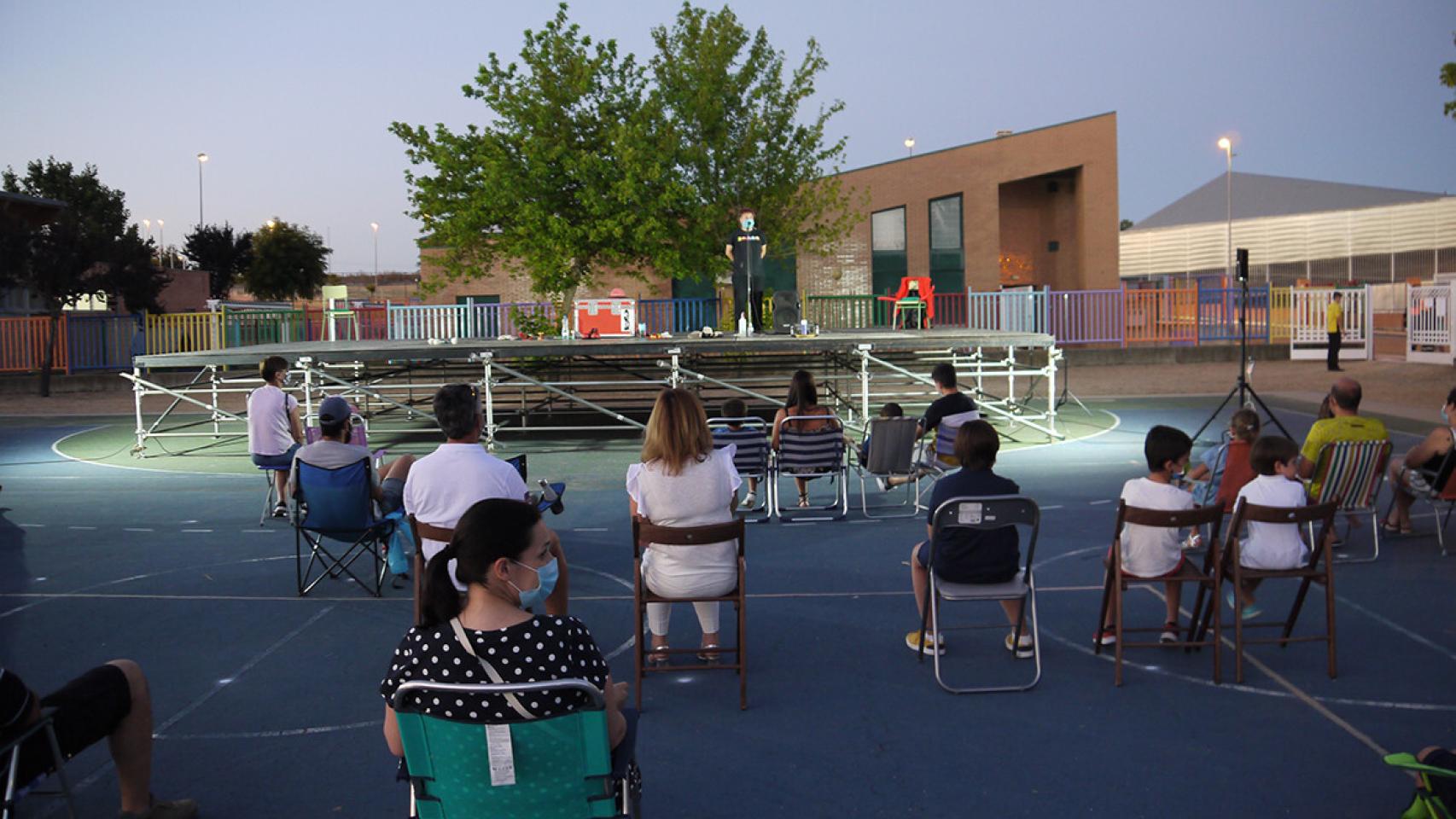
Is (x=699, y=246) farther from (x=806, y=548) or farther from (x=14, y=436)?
(x=806, y=548)

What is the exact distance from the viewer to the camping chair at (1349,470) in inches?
296

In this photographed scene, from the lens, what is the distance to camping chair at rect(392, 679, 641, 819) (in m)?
2.93

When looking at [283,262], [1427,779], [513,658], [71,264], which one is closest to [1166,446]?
[1427,779]

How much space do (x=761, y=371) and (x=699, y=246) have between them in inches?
260

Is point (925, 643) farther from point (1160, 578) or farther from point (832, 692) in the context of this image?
point (1160, 578)

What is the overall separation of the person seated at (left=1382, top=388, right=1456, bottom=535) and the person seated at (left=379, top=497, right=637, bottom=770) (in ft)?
23.1

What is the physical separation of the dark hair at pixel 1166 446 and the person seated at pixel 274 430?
732 cm

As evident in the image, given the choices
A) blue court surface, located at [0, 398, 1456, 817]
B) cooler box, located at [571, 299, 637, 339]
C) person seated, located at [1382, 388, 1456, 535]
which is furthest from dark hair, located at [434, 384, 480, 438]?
cooler box, located at [571, 299, 637, 339]

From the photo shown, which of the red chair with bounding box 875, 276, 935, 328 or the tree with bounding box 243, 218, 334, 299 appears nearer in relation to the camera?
the red chair with bounding box 875, 276, 935, 328

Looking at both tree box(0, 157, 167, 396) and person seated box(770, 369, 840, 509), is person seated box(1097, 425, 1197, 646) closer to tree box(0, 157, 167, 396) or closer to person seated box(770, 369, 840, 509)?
person seated box(770, 369, 840, 509)

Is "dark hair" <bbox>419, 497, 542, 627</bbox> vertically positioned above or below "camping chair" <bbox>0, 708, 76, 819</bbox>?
above

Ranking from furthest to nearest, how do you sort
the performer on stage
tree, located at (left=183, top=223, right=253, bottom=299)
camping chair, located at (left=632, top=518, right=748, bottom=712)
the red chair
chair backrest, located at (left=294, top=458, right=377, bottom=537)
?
tree, located at (left=183, top=223, right=253, bottom=299)
the red chair
the performer on stage
chair backrest, located at (left=294, top=458, right=377, bottom=537)
camping chair, located at (left=632, top=518, right=748, bottom=712)

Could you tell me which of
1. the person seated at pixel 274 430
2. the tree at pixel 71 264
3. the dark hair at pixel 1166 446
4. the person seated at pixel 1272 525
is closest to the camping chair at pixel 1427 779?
the person seated at pixel 1272 525

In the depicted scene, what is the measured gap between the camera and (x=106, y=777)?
4.61m
